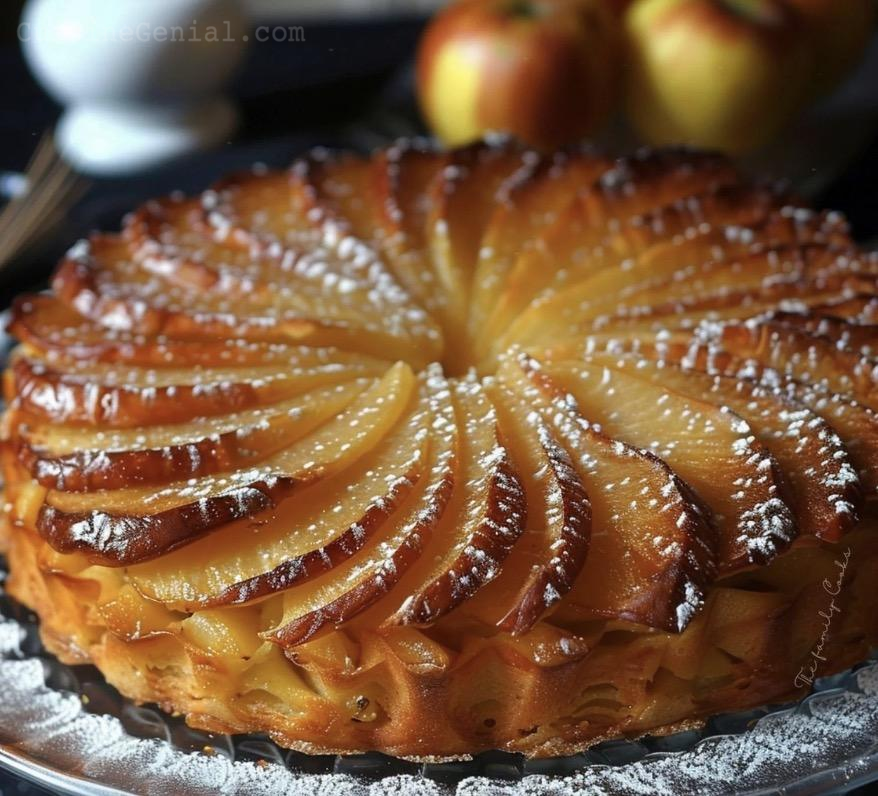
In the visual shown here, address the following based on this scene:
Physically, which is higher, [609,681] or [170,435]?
[170,435]

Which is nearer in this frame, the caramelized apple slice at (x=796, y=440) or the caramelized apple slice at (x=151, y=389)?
the caramelized apple slice at (x=796, y=440)

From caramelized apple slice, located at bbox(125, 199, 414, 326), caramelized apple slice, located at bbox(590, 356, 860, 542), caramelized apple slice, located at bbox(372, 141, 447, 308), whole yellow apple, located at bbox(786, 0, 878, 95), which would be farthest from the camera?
whole yellow apple, located at bbox(786, 0, 878, 95)

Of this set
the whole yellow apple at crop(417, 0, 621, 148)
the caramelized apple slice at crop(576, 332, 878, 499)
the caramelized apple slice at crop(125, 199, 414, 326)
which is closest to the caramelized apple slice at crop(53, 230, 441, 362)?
the caramelized apple slice at crop(125, 199, 414, 326)

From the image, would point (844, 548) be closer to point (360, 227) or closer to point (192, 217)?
point (360, 227)

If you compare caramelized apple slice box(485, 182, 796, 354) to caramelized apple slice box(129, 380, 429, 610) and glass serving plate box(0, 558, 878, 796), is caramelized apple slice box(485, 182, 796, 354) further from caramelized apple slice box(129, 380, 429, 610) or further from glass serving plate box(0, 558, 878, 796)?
glass serving plate box(0, 558, 878, 796)

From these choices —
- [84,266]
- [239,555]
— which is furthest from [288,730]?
[84,266]

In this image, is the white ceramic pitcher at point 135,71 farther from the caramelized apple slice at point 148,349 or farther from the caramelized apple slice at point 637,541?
the caramelized apple slice at point 637,541

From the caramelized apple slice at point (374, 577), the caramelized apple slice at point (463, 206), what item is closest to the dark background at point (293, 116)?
the caramelized apple slice at point (463, 206)
